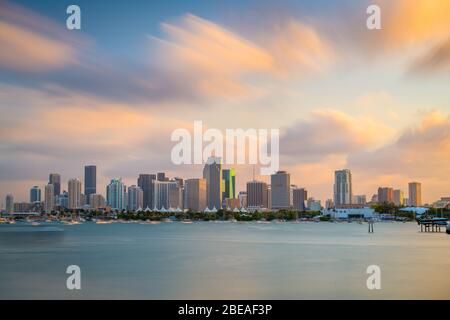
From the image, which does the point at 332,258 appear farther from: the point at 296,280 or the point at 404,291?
the point at 404,291
